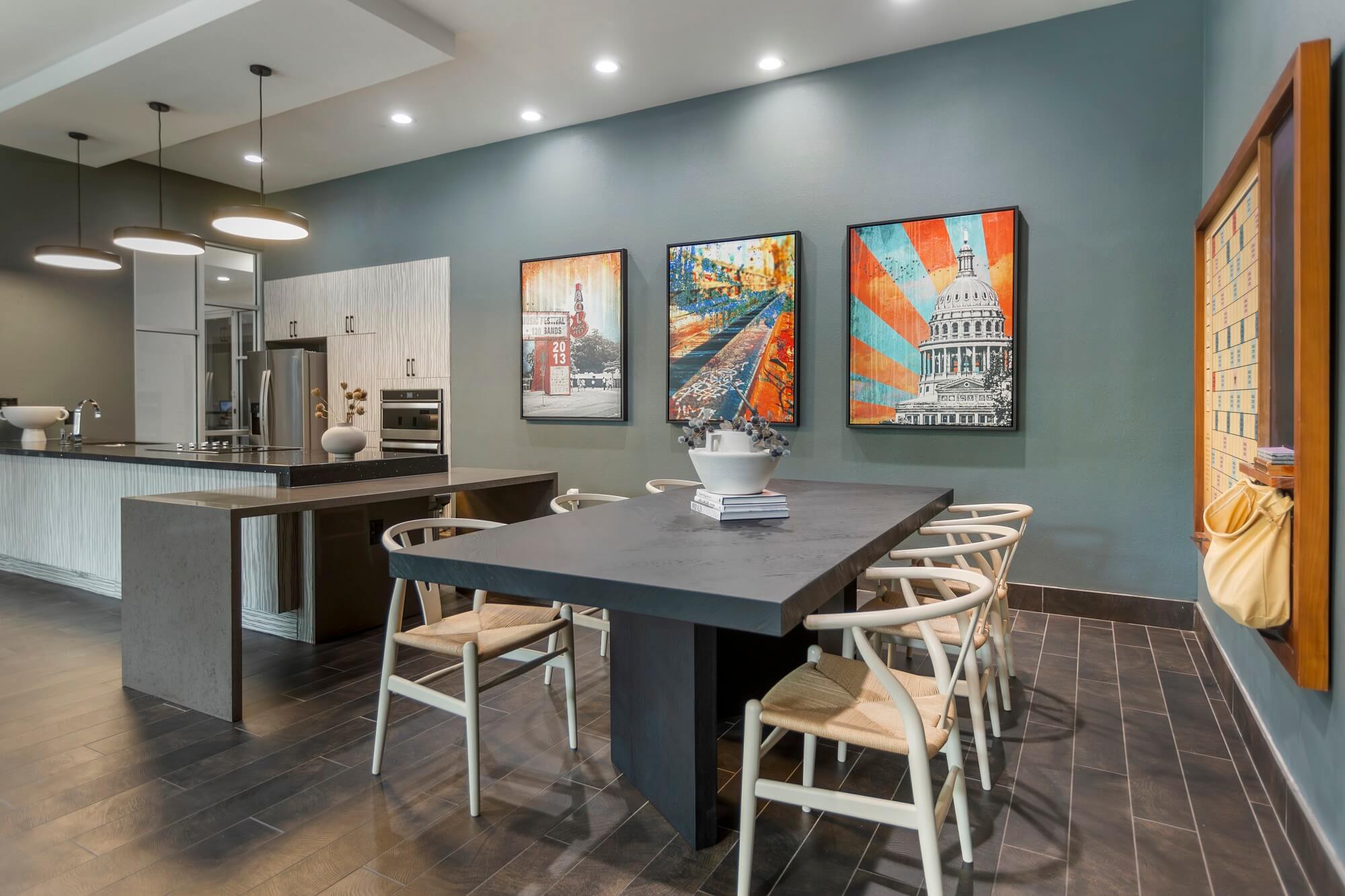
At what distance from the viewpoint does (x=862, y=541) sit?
1896mm

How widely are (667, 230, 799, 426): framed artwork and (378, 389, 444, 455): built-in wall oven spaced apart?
2143 mm

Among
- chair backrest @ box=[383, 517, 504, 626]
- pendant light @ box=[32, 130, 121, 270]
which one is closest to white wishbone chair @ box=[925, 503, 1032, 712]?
chair backrest @ box=[383, 517, 504, 626]

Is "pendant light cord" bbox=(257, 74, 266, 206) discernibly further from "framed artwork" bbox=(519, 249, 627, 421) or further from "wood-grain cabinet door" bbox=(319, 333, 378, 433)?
"framed artwork" bbox=(519, 249, 627, 421)

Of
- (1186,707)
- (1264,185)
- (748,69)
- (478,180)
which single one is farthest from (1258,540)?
(478,180)

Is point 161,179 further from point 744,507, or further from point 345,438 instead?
point 744,507

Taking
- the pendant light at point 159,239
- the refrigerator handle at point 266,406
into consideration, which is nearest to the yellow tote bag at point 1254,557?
the pendant light at point 159,239

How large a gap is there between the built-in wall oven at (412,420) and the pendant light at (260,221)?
2.15 metres

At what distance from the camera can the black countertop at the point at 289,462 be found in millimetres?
3375

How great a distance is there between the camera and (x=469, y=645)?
6.47 feet

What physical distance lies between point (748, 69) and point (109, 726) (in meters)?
4.39

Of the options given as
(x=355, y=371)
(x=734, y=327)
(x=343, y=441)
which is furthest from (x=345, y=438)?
(x=355, y=371)

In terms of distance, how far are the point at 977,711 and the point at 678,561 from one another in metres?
0.90

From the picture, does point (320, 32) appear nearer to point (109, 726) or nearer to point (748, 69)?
point (748, 69)

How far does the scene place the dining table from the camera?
142 centimetres
